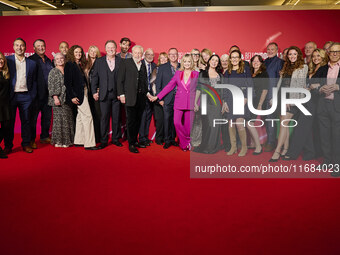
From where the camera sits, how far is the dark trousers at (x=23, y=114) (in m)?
5.04

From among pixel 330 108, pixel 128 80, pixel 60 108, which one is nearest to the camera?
pixel 330 108

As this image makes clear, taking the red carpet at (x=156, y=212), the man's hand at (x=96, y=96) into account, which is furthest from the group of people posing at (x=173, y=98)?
the red carpet at (x=156, y=212)

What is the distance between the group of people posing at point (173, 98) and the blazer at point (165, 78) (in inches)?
0.7

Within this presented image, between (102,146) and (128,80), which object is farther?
(102,146)

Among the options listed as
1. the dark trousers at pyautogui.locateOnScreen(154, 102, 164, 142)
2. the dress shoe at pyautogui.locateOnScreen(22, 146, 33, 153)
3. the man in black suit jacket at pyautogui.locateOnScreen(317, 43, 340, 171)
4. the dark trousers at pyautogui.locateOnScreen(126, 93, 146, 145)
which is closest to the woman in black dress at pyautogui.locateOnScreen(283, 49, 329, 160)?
the man in black suit jacket at pyautogui.locateOnScreen(317, 43, 340, 171)

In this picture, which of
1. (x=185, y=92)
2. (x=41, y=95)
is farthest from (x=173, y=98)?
A: (x=41, y=95)

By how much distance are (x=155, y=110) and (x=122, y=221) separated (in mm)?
3345

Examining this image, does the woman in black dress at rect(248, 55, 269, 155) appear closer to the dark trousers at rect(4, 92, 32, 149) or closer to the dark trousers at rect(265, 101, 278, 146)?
the dark trousers at rect(265, 101, 278, 146)

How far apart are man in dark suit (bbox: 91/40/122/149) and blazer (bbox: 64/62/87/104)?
0.95 ft

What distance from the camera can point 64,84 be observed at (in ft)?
17.1

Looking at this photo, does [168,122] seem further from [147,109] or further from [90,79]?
[90,79]

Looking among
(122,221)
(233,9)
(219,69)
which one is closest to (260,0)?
(233,9)

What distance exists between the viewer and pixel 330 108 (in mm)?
4234

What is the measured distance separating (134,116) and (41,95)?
5.75ft
